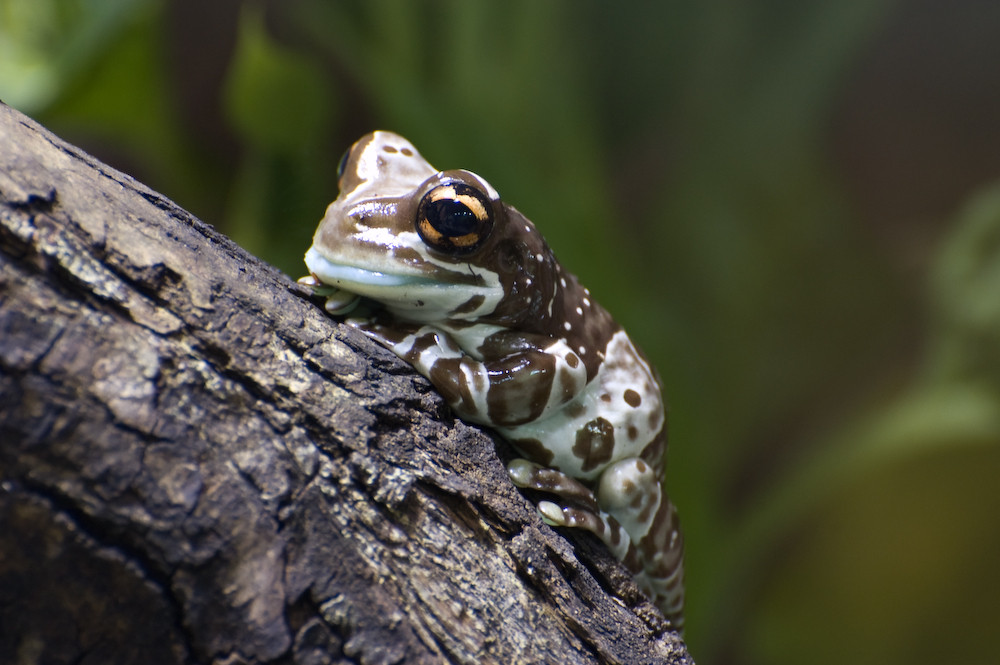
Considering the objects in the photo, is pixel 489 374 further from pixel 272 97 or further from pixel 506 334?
pixel 272 97

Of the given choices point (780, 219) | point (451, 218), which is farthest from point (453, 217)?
point (780, 219)

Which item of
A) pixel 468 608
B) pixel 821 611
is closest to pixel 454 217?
pixel 468 608

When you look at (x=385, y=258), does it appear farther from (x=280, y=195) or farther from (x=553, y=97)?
(x=553, y=97)

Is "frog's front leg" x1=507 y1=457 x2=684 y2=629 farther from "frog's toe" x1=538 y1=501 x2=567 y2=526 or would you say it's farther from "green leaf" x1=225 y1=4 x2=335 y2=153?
"green leaf" x1=225 y1=4 x2=335 y2=153

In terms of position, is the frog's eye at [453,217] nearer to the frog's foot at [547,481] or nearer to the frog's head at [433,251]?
the frog's head at [433,251]

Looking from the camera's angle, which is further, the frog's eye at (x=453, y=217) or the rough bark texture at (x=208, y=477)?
the frog's eye at (x=453, y=217)

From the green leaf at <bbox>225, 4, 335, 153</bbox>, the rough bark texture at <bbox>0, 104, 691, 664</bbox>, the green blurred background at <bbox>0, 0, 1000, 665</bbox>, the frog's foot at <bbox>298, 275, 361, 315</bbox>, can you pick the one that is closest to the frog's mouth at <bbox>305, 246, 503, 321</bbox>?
the frog's foot at <bbox>298, 275, 361, 315</bbox>

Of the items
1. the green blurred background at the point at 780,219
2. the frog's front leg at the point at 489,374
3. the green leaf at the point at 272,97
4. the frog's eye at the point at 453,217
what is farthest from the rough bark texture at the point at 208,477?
the green blurred background at the point at 780,219
